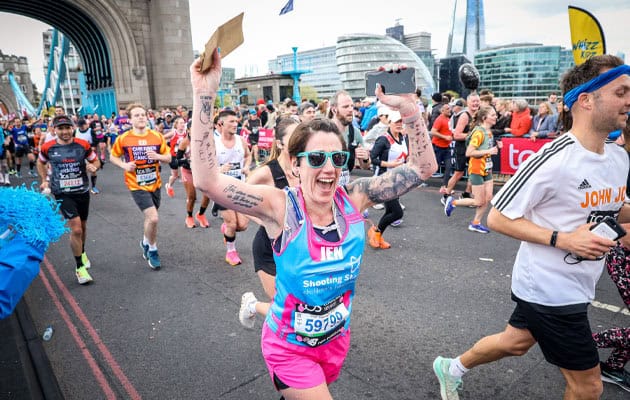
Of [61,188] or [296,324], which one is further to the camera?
[61,188]

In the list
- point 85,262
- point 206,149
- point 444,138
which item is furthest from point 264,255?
point 444,138

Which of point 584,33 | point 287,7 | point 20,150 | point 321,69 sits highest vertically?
point 321,69

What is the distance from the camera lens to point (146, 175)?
5730mm

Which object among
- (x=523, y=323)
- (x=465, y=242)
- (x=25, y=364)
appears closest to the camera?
(x=523, y=323)

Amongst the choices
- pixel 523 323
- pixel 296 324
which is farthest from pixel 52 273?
pixel 523 323

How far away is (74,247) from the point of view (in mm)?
5273

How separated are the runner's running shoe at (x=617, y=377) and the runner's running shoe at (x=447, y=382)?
116cm

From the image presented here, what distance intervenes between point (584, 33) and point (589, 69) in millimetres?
2564

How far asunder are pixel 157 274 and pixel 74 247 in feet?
3.57

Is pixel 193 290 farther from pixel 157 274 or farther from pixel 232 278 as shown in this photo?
pixel 157 274

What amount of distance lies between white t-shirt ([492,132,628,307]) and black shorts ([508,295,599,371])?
0.17ft

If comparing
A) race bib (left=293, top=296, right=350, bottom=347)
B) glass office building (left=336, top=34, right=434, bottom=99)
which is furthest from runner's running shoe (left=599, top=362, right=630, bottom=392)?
glass office building (left=336, top=34, right=434, bottom=99)

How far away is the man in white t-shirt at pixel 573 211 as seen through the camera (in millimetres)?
2031

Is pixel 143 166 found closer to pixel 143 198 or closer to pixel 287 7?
pixel 143 198
